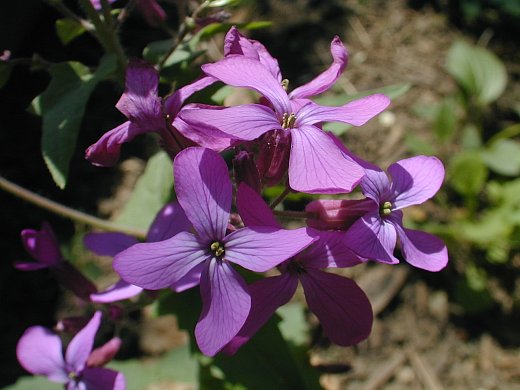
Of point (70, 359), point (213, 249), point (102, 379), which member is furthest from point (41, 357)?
point (213, 249)

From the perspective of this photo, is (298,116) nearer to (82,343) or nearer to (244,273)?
(244,273)

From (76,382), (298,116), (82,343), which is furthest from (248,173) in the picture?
(76,382)

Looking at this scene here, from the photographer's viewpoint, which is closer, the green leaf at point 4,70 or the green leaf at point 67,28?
the green leaf at point 4,70

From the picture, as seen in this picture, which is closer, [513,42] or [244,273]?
[244,273]

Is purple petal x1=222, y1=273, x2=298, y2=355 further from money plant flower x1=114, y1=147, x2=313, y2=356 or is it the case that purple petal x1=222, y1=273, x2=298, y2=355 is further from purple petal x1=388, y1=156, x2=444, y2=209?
purple petal x1=388, y1=156, x2=444, y2=209

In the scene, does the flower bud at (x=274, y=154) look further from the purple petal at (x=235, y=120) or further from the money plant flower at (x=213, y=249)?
the money plant flower at (x=213, y=249)

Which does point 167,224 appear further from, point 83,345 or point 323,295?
point 323,295

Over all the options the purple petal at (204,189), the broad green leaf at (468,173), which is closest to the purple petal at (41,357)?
the purple petal at (204,189)

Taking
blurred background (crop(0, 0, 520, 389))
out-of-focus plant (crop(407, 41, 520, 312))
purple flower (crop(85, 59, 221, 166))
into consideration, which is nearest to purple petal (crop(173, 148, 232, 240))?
purple flower (crop(85, 59, 221, 166))
